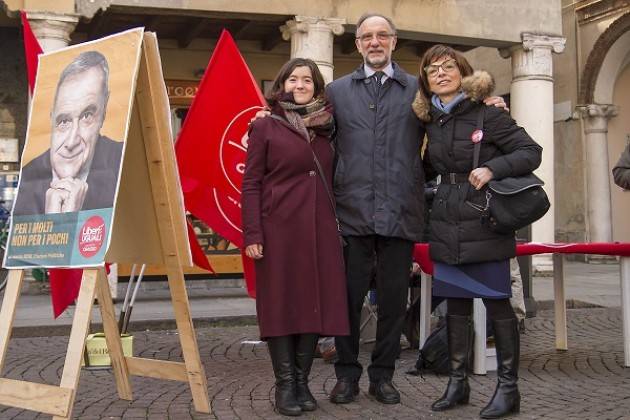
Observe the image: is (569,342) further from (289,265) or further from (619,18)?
(619,18)

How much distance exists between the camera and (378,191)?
4473 millimetres

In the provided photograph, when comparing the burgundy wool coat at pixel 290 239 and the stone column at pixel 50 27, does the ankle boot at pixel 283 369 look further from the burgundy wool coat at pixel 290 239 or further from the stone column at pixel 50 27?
the stone column at pixel 50 27

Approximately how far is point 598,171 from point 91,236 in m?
13.7

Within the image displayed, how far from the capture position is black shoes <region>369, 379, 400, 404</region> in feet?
14.9

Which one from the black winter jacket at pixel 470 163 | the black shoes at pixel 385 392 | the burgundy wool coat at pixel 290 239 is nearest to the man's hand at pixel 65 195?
the burgundy wool coat at pixel 290 239

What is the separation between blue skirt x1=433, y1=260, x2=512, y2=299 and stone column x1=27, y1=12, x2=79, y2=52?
656 cm

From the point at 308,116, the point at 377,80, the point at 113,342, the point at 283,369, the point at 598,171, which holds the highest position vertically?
the point at 598,171

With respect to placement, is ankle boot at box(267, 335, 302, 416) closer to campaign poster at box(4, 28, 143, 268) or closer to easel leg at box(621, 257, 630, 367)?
campaign poster at box(4, 28, 143, 268)

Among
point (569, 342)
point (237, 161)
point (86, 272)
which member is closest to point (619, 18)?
point (569, 342)

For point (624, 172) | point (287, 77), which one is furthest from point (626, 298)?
point (287, 77)

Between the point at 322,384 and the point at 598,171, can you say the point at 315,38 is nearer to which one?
the point at 322,384

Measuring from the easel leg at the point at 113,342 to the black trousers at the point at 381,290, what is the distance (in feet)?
4.05

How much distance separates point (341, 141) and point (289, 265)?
0.78 metres

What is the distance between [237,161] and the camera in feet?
20.5
